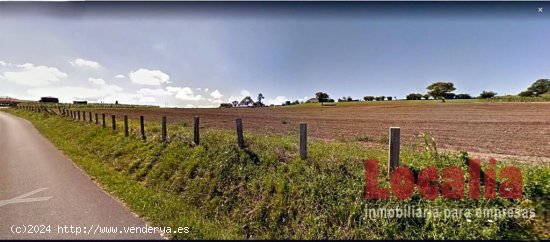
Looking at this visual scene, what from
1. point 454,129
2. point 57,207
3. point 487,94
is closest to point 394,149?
point 57,207

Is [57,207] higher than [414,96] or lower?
lower

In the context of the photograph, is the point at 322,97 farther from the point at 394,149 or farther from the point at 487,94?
the point at 394,149

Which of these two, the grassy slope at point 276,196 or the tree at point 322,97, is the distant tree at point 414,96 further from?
the grassy slope at point 276,196

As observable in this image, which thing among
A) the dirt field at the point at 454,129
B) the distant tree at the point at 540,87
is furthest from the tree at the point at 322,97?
the dirt field at the point at 454,129

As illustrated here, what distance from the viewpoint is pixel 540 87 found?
96.4 metres

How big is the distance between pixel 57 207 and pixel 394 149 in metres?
6.22

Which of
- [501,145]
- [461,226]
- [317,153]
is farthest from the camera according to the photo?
[501,145]

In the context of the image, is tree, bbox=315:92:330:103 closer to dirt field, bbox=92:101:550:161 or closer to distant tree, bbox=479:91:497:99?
distant tree, bbox=479:91:497:99

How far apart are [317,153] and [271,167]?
4.12 feet

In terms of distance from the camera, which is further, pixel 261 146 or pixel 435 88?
pixel 435 88

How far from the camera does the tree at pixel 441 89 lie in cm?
10696

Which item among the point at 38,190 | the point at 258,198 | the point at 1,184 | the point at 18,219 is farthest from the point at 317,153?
the point at 1,184

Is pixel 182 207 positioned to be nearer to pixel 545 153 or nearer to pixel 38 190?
pixel 38 190

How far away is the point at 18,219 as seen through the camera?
4668mm
